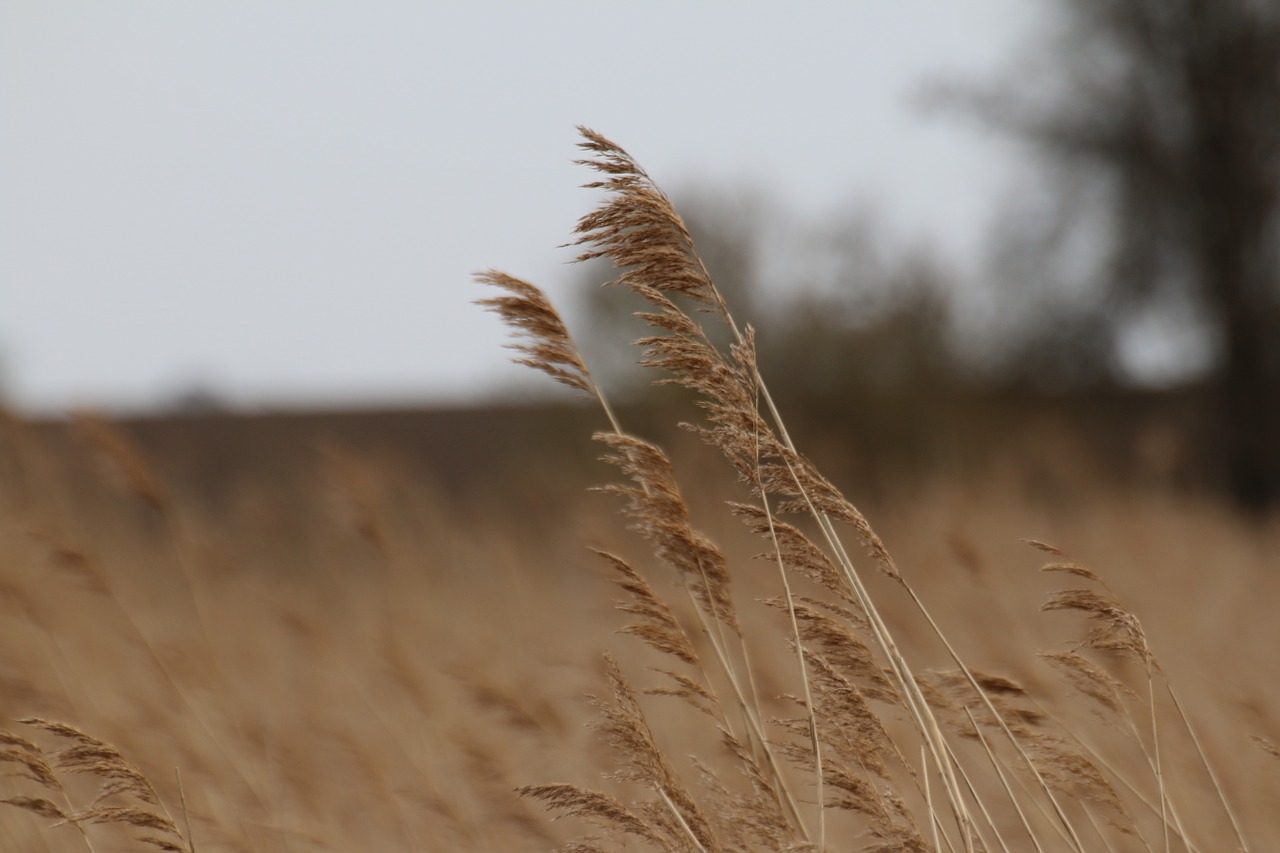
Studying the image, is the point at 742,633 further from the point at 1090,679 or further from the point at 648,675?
the point at 648,675

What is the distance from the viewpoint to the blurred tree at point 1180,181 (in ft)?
50.6

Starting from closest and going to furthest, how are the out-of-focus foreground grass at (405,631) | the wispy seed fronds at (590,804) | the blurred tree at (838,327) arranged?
the wispy seed fronds at (590,804), the out-of-focus foreground grass at (405,631), the blurred tree at (838,327)

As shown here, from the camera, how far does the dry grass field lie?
5.46ft

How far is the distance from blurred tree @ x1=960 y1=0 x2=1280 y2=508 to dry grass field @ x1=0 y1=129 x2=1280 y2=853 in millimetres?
8228

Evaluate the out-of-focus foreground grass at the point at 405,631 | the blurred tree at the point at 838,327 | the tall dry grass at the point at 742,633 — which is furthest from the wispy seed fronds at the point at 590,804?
the blurred tree at the point at 838,327

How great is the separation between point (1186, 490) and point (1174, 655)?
11115 mm

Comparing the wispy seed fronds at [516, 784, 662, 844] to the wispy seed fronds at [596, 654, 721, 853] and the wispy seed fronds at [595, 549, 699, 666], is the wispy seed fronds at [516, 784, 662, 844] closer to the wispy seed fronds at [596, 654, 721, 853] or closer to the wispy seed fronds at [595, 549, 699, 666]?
the wispy seed fronds at [596, 654, 721, 853]

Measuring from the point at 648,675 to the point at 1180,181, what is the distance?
14.2m

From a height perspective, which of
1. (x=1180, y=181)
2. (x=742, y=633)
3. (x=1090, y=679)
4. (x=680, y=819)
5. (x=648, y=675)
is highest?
(x=1180, y=181)

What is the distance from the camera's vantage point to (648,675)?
5031 mm

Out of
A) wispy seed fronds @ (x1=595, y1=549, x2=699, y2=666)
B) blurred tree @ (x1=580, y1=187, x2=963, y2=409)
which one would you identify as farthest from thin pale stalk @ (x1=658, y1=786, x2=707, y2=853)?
blurred tree @ (x1=580, y1=187, x2=963, y2=409)

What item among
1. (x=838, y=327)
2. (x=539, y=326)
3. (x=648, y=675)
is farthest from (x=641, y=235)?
(x=838, y=327)

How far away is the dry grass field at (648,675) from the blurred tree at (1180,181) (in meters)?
8.23

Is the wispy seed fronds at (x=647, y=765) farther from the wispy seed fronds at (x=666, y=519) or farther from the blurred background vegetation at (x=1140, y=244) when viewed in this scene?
the blurred background vegetation at (x=1140, y=244)
